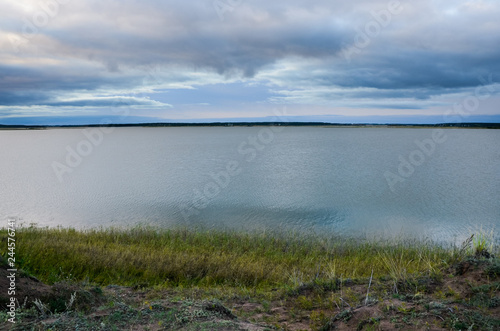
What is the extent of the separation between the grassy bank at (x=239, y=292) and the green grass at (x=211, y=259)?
0.15 ft

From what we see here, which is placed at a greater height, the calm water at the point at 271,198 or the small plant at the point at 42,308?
the small plant at the point at 42,308

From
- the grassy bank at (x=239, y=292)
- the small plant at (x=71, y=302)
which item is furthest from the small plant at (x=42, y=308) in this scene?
the small plant at (x=71, y=302)

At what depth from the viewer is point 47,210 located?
71.2 feet

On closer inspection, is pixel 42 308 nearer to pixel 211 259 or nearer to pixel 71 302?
pixel 71 302

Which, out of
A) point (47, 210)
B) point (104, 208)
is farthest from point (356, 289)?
point (47, 210)

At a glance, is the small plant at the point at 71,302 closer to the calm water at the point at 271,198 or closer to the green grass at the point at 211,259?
the green grass at the point at 211,259

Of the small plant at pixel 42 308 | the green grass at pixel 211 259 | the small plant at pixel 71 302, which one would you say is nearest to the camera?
the small plant at pixel 42 308

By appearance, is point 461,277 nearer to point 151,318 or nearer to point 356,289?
point 356,289

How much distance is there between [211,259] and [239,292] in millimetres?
2676

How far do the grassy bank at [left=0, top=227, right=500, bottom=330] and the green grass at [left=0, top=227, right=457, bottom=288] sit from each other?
5 cm

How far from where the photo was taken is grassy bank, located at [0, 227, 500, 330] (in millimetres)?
5500

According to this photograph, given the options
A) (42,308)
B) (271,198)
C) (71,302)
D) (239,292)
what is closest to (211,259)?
(239,292)

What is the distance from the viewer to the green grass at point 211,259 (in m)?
9.29

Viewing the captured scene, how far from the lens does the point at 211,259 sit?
34.8ft
